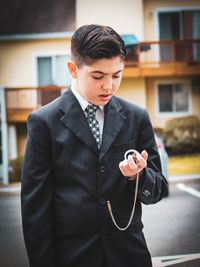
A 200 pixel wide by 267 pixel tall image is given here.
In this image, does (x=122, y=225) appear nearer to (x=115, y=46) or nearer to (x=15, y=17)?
(x=115, y=46)

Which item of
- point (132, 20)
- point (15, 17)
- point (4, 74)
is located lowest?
point (4, 74)

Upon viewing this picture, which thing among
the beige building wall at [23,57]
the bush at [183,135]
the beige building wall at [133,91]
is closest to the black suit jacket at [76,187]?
the beige building wall at [23,57]

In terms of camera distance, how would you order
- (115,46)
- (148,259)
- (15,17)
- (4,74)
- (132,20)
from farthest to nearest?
(132,20) → (4,74) → (15,17) → (148,259) → (115,46)

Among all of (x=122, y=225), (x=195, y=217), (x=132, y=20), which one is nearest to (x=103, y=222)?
(x=122, y=225)

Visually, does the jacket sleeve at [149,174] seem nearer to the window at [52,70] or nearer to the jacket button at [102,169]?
the jacket button at [102,169]

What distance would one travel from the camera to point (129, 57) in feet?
20.7

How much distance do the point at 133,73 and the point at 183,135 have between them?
1294 mm

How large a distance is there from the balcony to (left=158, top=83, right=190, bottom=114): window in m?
0.29

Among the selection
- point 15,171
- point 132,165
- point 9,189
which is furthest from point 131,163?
point 15,171

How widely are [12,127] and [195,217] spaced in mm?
3297

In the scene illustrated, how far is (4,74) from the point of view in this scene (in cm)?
533

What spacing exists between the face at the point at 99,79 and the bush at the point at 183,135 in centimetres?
522

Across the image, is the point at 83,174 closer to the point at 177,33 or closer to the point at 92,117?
the point at 92,117

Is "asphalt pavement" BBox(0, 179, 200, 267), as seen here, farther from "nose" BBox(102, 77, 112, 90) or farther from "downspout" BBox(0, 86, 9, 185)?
"nose" BBox(102, 77, 112, 90)
